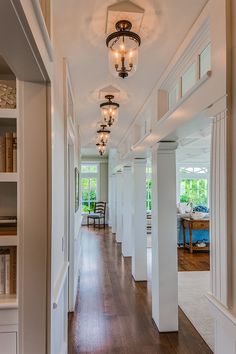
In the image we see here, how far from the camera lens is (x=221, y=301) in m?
1.59

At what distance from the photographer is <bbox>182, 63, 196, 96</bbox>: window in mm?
2386

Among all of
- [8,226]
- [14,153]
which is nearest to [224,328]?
[8,226]

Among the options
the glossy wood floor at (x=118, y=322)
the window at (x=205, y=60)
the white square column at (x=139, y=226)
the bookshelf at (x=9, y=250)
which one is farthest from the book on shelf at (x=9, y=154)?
the white square column at (x=139, y=226)

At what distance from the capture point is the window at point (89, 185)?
1280cm

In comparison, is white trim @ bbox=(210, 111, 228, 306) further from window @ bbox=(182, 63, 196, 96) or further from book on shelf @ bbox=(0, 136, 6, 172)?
book on shelf @ bbox=(0, 136, 6, 172)

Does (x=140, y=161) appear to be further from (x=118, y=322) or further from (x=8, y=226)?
(x=8, y=226)

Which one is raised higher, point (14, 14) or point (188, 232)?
point (14, 14)

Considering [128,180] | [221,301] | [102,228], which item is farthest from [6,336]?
[102,228]

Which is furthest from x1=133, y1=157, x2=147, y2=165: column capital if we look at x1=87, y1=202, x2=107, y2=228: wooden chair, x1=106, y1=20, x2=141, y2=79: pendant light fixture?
x1=87, y1=202, x2=107, y2=228: wooden chair

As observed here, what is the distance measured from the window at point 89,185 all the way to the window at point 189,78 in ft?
34.2

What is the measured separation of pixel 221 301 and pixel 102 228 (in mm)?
10424

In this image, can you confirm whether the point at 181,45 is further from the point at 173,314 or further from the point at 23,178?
the point at 173,314

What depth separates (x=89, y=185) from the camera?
12898 mm

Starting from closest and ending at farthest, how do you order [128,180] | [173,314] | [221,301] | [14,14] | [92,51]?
[14,14] → [221,301] → [92,51] → [173,314] → [128,180]
